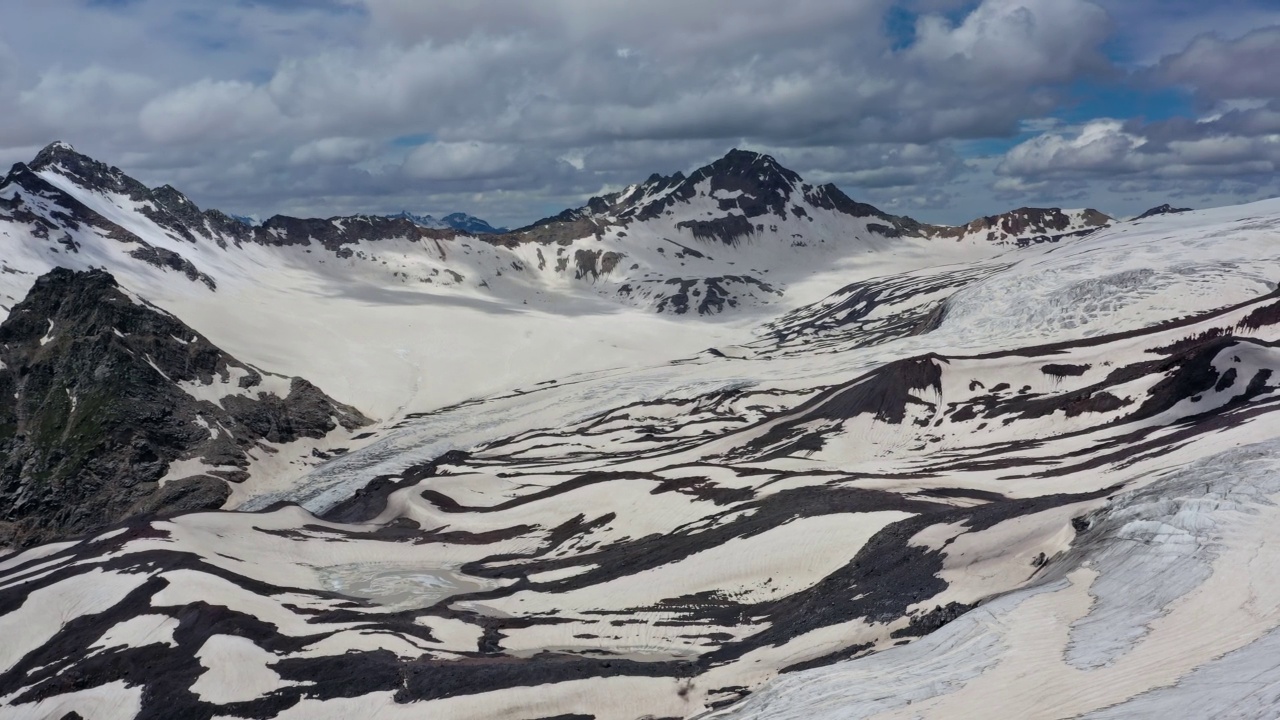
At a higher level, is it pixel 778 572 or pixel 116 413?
pixel 116 413

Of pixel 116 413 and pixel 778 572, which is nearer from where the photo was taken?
pixel 778 572

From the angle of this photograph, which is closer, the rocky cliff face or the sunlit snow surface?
the sunlit snow surface

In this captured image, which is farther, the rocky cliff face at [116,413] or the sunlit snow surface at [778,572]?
the rocky cliff face at [116,413]

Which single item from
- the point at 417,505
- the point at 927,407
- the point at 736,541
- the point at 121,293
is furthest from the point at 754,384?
the point at 121,293

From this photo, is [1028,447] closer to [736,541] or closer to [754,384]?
[736,541]
